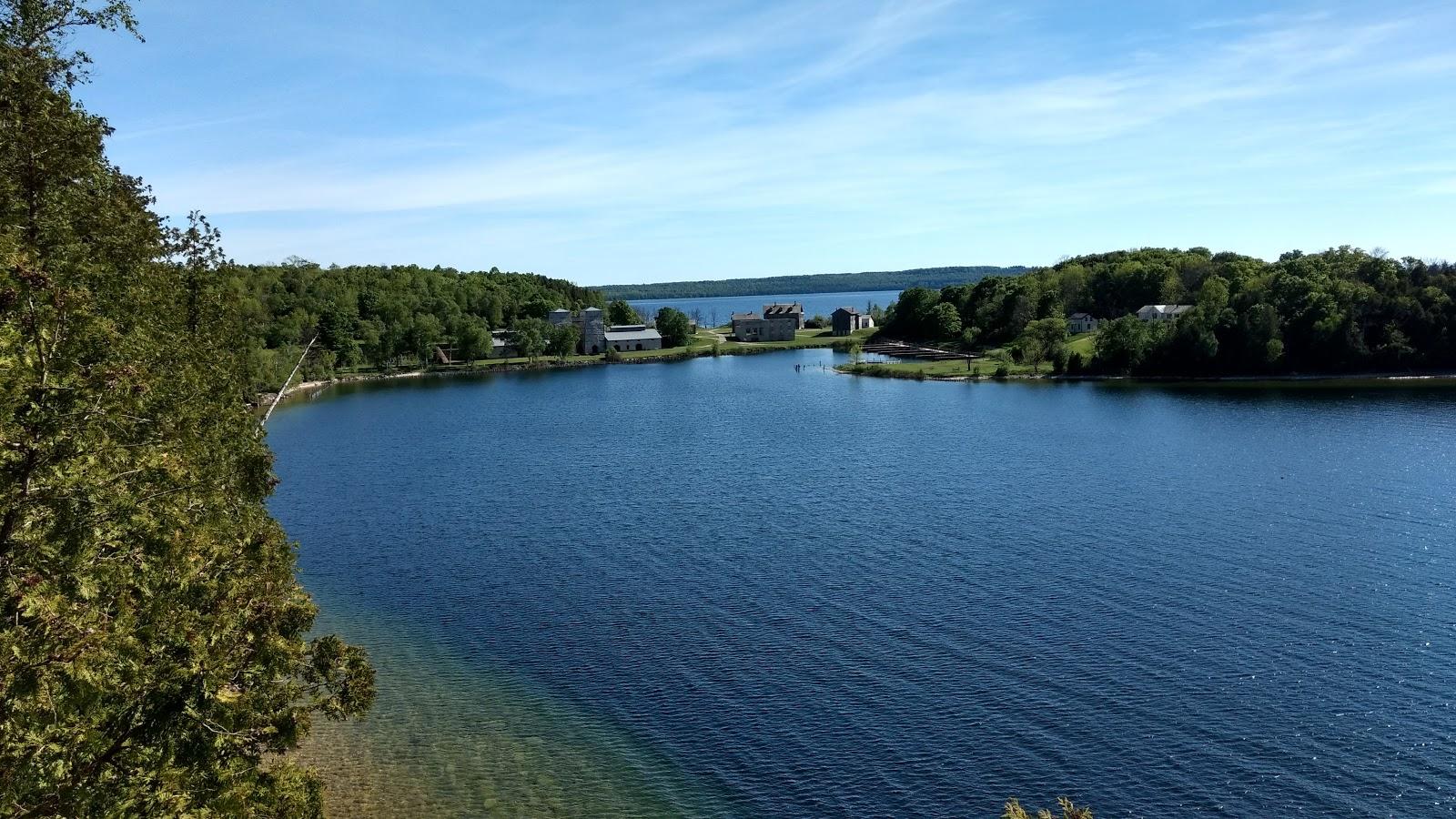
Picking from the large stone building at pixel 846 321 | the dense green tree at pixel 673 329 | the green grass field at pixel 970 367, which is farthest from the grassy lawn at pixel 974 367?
the large stone building at pixel 846 321

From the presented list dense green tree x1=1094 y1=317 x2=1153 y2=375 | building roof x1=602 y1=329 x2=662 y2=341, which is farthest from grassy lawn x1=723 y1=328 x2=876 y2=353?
dense green tree x1=1094 y1=317 x2=1153 y2=375

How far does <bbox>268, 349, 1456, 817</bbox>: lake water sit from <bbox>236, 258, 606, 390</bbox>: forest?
198 ft

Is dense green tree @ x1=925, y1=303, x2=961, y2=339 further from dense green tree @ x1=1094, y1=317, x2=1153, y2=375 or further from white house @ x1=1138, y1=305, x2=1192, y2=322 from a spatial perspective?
dense green tree @ x1=1094, y1=317, x2=1153, y2=375

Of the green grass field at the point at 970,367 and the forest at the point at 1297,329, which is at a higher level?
the forest at the point at 1297,329

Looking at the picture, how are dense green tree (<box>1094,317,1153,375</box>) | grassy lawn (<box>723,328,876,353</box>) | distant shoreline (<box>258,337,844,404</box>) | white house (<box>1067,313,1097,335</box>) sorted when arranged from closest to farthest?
dense green tree (<box>1094,317,1153,375</box>) < distant shoreline (<box>258,337,844,404</box>) < white house (<box>1067,313,1097,335</box>) < grassy lawn (<box>723,328,876,353</box>)

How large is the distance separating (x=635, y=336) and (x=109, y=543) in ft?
393

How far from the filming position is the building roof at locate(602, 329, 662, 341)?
12748 cm

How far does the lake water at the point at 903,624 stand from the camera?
57.7ft

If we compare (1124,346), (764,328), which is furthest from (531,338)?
(1124,346)

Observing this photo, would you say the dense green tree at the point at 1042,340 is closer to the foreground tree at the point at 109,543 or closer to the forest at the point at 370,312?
the forest at the point at 370,312

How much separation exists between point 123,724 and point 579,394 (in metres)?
74.6

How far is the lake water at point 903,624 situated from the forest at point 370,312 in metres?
60.5

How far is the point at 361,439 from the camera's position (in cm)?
5903

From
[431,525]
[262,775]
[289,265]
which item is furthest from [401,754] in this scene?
[289,265]
